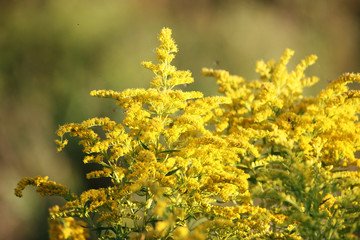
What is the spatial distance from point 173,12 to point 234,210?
2286 mm

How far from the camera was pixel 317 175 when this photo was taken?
76.3 inches

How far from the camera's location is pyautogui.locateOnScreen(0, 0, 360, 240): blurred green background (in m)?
3.00

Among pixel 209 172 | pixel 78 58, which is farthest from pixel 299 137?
pixel 78 58

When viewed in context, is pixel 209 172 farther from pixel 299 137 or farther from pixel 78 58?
pixel 78 58

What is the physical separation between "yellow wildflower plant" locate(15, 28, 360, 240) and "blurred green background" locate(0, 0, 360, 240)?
2.76ft

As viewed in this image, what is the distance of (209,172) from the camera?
214cm

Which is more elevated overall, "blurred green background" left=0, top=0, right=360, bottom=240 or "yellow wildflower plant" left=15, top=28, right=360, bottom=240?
"blurred green background" left=0, top=0, right=360, bottom=240

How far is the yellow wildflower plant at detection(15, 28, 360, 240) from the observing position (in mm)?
1841

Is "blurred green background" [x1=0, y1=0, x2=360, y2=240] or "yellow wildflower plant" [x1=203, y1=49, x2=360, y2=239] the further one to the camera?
"blurred green background" [x1=0, y1=0, x2=360, y2=240]

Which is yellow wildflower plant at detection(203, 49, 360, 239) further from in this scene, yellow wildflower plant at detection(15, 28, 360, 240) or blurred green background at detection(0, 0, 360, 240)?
blurred green background at detection(0, 0, 360, 240)

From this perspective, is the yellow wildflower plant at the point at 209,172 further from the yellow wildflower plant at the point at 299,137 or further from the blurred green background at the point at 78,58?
the blurred green background at the point at 78,58

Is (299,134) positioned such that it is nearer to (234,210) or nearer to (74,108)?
(234,210)

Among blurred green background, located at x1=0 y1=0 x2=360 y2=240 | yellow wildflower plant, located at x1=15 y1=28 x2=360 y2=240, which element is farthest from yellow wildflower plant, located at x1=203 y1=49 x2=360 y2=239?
blurred green background, located at x1=0 y1=0 x2=360 y2=240

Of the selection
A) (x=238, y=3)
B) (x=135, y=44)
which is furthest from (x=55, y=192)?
(x=238, y=3)
